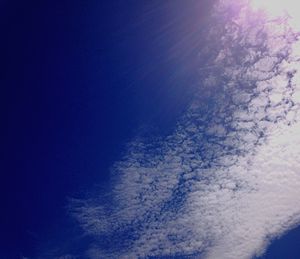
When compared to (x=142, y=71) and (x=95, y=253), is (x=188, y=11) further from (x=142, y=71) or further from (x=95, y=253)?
(x=95, y=253)

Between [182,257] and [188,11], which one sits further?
[182,257]

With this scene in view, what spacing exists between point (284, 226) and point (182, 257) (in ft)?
14.5

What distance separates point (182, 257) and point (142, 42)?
33.2 feet

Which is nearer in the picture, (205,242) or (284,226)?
(284,226)

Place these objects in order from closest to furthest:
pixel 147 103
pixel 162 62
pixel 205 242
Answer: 1. pixel 162 62
2. pixel 147 103
3. pixel 205 242

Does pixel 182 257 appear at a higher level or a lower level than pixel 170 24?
lower

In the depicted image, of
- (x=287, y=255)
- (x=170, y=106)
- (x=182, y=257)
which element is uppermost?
(x=170, y=106)

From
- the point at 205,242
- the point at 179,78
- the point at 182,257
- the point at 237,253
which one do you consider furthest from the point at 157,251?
the point at 179,78

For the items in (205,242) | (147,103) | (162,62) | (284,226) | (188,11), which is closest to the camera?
(188,11)

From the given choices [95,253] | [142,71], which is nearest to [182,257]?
[95,253]

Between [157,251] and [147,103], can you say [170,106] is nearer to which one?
[147,103]

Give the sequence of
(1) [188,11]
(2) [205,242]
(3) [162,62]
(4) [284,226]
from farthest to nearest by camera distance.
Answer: (2) [205,242] → (4) [284,226] → (3) [162,62] → (1) [188,11]

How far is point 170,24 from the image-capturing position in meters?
7.06

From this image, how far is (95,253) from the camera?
42.8 ft
